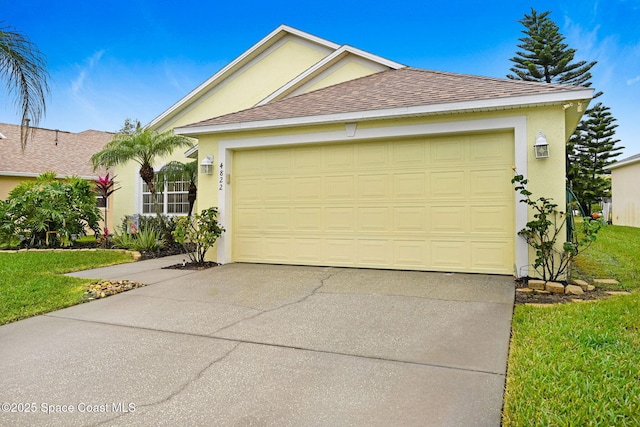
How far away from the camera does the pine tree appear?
24.0 m

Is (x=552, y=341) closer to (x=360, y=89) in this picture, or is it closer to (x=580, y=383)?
(x=580, y=383)

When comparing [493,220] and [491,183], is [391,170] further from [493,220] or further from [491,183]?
[493,220]

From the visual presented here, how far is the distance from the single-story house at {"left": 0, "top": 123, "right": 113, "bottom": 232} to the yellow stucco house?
9771mm

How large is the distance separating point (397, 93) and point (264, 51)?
7.76 m

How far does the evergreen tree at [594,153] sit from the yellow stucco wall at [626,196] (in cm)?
542

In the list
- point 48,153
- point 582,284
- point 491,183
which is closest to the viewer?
point 582,284

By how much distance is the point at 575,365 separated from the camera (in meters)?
2.94

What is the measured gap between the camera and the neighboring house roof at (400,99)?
6219 millimetres

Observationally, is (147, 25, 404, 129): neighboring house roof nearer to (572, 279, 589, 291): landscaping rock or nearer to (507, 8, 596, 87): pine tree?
(572, 279, 589, 291): landscaping rock

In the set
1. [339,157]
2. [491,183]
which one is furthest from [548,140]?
[339,157]

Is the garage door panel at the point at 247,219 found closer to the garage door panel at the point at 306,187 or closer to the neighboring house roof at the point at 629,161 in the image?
the garage door panel at the point at 306,187

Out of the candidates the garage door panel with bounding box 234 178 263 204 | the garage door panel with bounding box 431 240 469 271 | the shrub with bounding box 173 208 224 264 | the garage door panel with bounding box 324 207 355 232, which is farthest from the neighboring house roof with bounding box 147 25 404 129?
the garage door panel with bounding box 431 240 469 271

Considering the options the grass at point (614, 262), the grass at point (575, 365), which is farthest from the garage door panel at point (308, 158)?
the grass at point (614, 262)

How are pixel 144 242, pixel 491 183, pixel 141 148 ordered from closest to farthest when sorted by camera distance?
pixel 491 183
pixel 144 242
pixel 141 148
